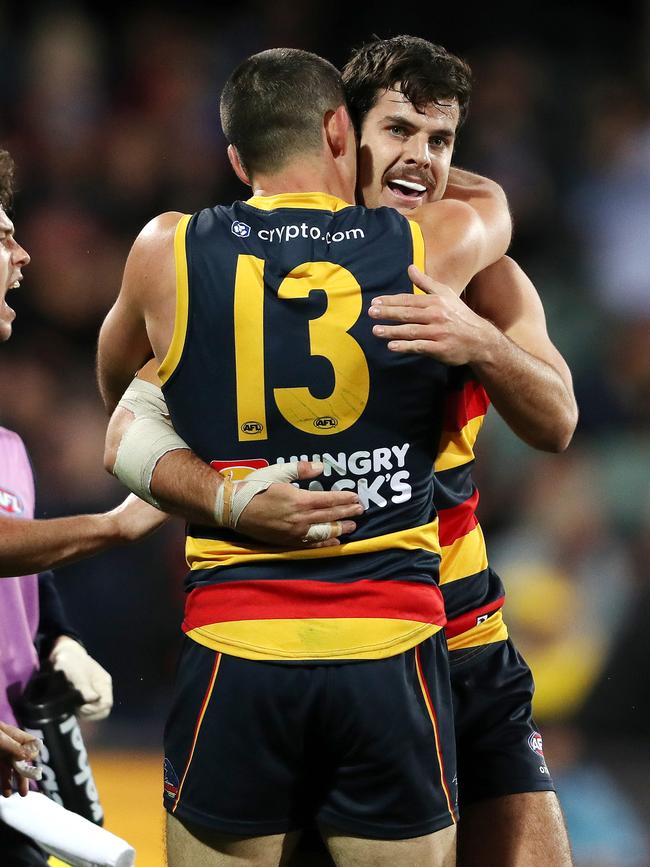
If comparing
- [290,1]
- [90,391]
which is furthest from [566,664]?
[290,1]

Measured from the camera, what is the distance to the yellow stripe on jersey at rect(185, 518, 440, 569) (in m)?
2.15

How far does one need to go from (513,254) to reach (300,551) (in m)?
4.74

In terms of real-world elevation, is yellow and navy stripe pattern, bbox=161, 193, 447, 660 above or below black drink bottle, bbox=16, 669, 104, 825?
above

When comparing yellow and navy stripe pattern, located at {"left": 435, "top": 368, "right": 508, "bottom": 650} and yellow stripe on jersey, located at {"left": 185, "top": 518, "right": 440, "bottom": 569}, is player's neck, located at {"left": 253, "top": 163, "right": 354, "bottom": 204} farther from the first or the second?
yellow stripe on jersey, located at {"left": 185, "top": 518, "right": 440, "bottom": 569}

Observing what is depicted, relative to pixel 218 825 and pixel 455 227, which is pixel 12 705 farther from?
pixel 455 227

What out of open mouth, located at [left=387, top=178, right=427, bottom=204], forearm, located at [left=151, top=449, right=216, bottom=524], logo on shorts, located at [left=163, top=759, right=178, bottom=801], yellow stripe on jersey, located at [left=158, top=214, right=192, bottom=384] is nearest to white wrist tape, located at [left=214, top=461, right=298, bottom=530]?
forearm, located at [left=151, top=449, right=216, bottom=524]

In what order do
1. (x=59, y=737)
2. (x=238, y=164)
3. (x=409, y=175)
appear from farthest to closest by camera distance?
(x=59, y=737) < (x=409, y=175) < (x=238, y=164)

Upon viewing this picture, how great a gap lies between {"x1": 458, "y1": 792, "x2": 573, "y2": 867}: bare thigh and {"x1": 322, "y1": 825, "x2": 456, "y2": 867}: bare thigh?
0.45 m

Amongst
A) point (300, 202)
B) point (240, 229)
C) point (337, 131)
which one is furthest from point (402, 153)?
point (240, 229)

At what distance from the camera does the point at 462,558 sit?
8.74 ft

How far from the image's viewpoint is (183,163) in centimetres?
682

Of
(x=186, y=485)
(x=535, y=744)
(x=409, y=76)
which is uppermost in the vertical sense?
(x=409, y=76)

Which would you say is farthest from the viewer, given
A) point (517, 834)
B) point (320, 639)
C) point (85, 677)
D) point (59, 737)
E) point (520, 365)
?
point (85, 677)

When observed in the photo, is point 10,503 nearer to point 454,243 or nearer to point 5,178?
point 5,178
